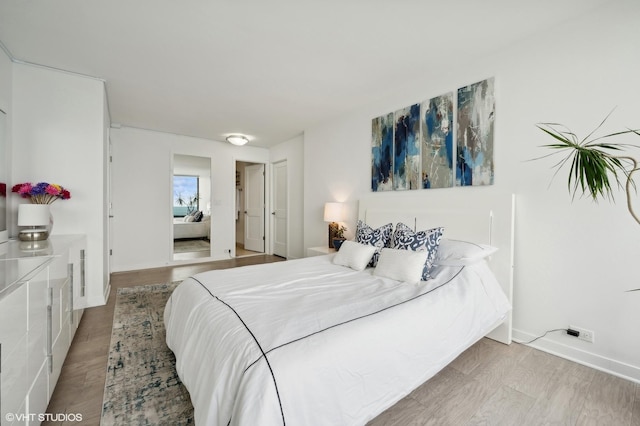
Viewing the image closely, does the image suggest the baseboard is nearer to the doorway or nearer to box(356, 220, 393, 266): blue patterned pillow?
box(356, 220, 393, 266): blue patterned pillow

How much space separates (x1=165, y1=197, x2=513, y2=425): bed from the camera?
3.49 feet

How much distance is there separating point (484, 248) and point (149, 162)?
5.40 metres

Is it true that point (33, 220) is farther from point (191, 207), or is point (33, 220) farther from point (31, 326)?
point (191, 207)

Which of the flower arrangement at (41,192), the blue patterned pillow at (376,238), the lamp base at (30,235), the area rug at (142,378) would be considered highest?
the flower arrangement at (41,192)

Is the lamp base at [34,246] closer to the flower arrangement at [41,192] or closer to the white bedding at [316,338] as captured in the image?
the flower arrangement at [41,192]

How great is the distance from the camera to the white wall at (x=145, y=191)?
4758 mm

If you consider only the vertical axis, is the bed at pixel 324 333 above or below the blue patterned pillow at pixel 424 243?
below

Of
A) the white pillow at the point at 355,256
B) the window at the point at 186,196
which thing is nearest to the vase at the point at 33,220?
the white pillow at the point at 355,256

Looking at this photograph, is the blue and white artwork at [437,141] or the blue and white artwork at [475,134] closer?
the blue and white artwork at [475,134]

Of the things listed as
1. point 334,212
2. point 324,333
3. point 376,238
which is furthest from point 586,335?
point 334,212

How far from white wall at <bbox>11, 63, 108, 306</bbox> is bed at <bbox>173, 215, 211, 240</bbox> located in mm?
4993

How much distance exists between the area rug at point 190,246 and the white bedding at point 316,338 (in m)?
5.17

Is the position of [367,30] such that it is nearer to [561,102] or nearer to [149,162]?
[561,102]

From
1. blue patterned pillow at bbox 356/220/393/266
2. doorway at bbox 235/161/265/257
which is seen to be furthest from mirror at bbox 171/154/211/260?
blue patterned pillow at bbox 356/220/393/266
